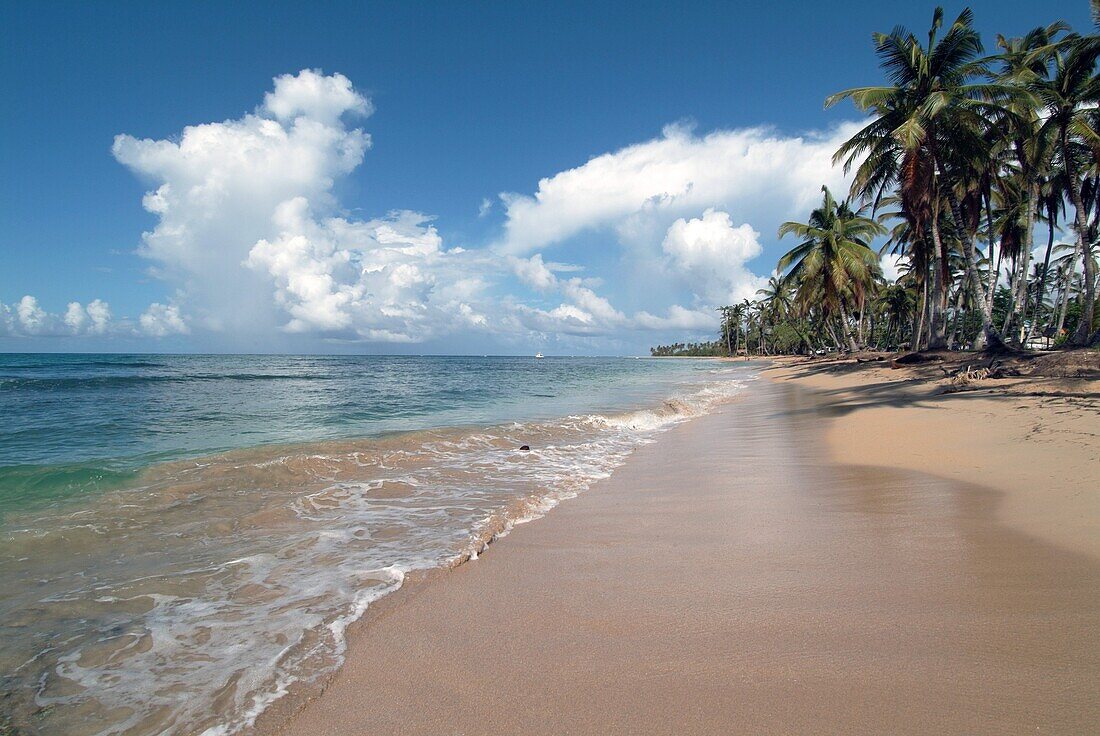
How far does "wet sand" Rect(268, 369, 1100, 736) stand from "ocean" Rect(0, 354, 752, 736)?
63 centimetres

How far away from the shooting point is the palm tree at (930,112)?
1627 centimetres

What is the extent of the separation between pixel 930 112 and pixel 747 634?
1963cm

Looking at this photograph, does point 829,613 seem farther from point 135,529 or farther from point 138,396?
point 138,396

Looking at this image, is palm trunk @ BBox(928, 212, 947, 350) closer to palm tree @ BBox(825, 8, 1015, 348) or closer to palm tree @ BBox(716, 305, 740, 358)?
palm tree @ BBox(825, 8, 1015, 348)

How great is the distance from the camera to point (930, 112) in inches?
620

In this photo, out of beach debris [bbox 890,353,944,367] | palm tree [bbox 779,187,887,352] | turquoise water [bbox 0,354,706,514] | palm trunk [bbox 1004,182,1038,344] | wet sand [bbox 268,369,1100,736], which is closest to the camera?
wet sand [bbox 268,369,1100,736]

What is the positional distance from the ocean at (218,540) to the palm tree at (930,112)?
45.8 feet

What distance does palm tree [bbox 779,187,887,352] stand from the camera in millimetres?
31859

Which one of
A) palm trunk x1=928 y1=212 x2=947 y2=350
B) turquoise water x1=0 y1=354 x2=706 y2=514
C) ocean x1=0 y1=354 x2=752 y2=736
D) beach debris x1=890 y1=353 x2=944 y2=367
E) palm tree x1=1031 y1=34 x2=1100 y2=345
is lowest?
ocean x1=0 y1=354 x2=752 y2=736

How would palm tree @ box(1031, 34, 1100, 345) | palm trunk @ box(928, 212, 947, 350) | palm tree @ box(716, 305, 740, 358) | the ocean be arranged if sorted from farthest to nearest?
palm tree @ box(716, 305, 740, 358) → palm trunk @ box(928, 212, 947, 350) → palm tree @ box(1031, 34, 1100, 345) → the ocean

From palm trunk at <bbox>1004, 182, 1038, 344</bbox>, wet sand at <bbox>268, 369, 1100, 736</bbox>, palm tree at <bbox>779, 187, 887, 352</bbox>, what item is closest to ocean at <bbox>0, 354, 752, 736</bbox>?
wet sand at <bbox>268, 369, 1100, 736</bbox>

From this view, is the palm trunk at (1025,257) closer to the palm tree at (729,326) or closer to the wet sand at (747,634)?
the wet sand at (747,634)

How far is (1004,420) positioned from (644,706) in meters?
10.1

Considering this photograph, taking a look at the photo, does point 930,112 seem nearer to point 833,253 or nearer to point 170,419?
point 833,253
